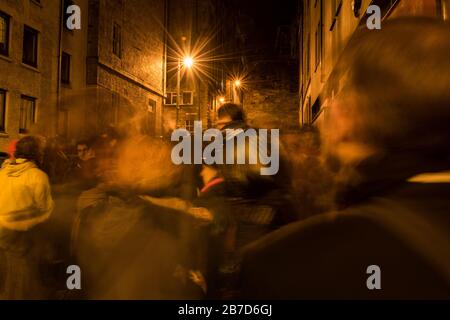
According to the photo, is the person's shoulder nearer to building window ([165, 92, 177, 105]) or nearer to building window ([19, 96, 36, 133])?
building window ([19, 96, 36, 133])

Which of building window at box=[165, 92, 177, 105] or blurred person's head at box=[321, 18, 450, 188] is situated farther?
building window at box=[165, 92, 177, 105]

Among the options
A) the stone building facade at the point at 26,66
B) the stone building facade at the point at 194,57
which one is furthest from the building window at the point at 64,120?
the stone building facade at the point at 194,57

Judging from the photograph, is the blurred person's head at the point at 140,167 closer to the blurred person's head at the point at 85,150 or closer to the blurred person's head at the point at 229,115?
the blurred person's head at the point at 85,150

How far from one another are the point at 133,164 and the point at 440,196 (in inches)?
104

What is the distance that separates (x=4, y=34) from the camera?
1781 centimetres

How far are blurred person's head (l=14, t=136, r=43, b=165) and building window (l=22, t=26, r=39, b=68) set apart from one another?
16759 millimetres

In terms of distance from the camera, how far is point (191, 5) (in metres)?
37.3

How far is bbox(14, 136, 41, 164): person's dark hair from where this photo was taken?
434 cm

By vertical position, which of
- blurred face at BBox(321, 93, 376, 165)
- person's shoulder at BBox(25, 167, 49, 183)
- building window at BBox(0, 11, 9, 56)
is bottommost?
person's shoulder at BBox(25, 167, 49, 183)

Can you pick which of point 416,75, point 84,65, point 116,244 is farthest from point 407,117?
point 84,65

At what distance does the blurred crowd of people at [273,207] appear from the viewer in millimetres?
811

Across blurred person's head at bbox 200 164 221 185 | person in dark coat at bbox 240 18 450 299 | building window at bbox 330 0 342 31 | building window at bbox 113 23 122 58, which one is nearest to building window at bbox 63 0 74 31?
building window at bbox 113 23 122 58

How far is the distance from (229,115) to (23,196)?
2211 millimetres
